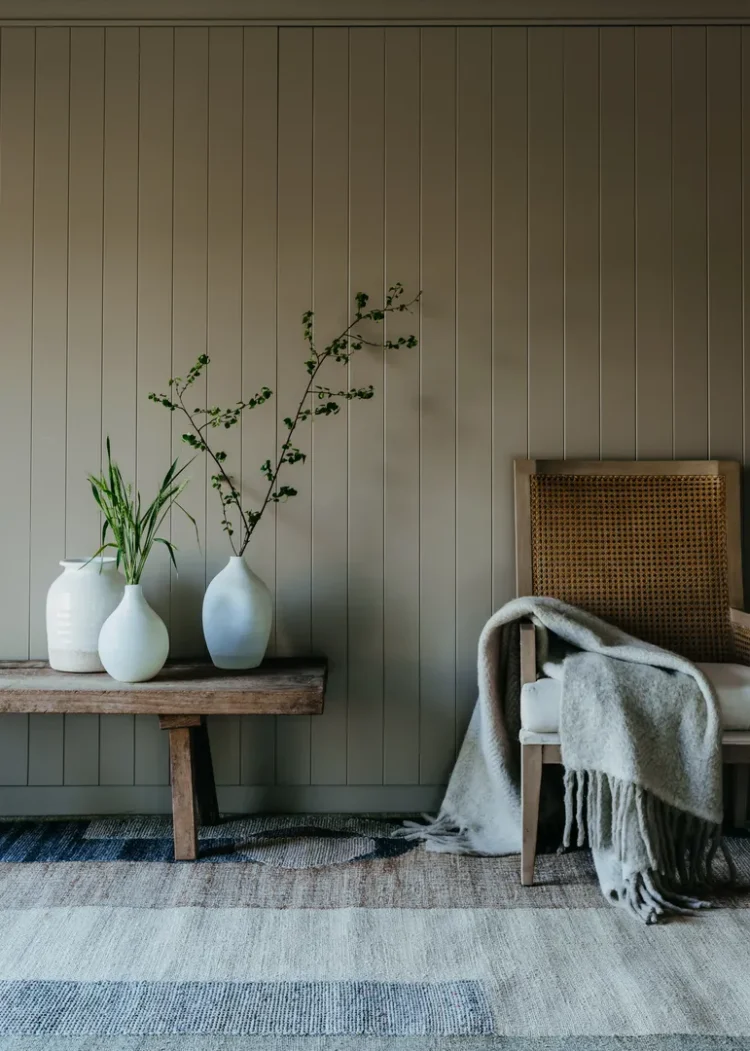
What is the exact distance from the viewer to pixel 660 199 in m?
2.63

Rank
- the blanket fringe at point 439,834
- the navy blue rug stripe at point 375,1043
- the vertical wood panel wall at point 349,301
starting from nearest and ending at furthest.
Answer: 1. the navy blue rug stripe at point 375,1043
2. the blanket fringe at point 439,834
3. the vertical wood panel wall at point 349,301

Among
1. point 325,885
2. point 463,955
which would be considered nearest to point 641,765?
point 463,955

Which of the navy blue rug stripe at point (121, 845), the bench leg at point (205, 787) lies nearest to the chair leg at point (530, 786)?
the navy blue rug stripe at point (121, 845)

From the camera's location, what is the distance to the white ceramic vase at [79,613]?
2.35 meters

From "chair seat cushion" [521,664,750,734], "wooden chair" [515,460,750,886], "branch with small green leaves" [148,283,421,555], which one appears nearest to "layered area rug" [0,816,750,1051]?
"chair seat cushion" [521,664,750,734]

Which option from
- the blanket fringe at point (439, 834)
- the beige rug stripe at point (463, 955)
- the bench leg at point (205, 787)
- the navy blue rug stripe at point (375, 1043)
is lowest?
the navy blue rug stripe at point (375, 1043)

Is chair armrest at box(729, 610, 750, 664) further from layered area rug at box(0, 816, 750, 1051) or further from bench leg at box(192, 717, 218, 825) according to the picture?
bench leg at box(192, 717, 218, 825)

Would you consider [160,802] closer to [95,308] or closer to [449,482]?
[449,482]

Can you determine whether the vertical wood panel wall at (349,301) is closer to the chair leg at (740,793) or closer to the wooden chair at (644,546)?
the wooden chair at (644,546)

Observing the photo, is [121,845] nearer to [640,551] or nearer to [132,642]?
[132,642]

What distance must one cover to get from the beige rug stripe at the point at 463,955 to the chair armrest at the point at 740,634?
2.41ft

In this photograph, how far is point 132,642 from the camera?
2.22 m

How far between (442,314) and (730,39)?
3.94 ft

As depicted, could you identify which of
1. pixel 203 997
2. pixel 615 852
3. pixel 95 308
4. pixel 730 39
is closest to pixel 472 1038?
pixel 203 997
